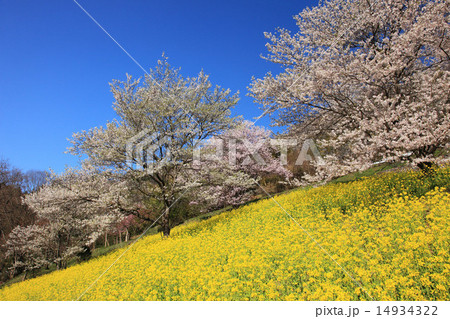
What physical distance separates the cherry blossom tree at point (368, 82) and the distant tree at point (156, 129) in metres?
3.84

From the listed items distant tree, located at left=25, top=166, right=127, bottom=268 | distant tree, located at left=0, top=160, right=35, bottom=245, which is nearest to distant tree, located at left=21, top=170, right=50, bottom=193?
distant tree, located at left=0, top=160, right=35, bottom=245

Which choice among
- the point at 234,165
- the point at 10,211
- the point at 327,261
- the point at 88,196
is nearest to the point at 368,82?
the point at 327,261

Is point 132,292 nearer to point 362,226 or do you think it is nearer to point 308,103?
point 362,226

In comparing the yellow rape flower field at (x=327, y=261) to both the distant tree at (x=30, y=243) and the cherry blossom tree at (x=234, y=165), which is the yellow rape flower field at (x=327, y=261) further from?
the distant tree at (x=30, y=243)

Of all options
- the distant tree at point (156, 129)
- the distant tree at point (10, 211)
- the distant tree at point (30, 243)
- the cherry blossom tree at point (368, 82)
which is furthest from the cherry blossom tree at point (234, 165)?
the distant tree at point (10, 211)

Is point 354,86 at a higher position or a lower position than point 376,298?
higher

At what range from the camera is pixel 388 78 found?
883 cm

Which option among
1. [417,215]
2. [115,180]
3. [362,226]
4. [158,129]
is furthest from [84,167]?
[417,215]

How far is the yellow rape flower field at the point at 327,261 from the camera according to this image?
4.20 meters

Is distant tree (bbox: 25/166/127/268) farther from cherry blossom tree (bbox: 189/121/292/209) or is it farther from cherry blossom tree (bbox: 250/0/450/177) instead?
cherry blossom tree (bbox: 250/0/450/177)

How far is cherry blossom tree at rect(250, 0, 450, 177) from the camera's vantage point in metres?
7.88

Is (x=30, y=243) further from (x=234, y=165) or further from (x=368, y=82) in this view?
(x=368, y=82)

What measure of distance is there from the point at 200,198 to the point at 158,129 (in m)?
4.81
